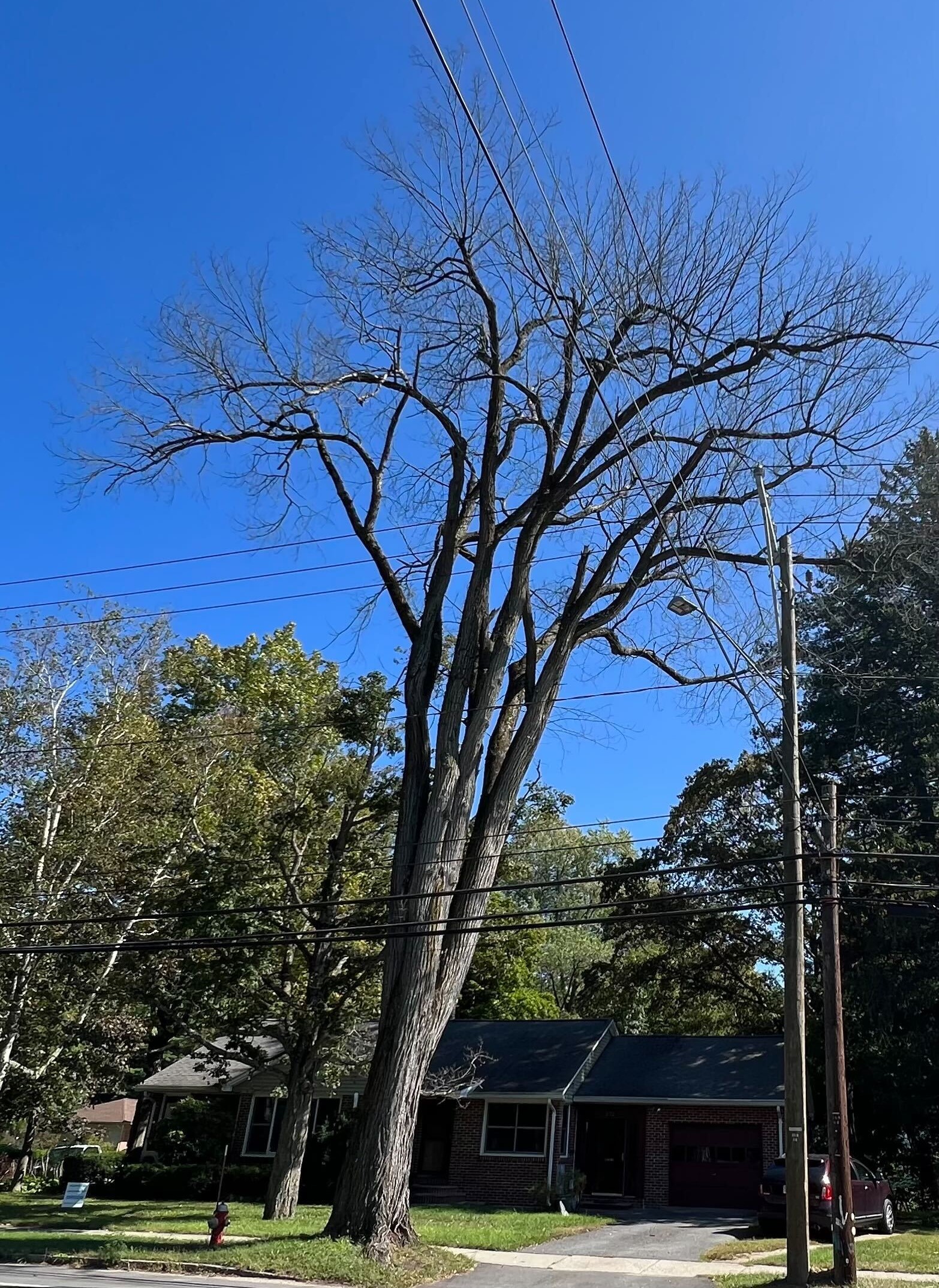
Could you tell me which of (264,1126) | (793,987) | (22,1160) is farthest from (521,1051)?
(793,987)

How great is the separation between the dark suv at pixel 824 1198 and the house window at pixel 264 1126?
1493 centimetres

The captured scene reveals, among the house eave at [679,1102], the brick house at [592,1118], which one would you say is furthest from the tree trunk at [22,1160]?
the house eave at [679,1102]

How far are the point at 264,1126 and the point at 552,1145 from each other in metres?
8.98

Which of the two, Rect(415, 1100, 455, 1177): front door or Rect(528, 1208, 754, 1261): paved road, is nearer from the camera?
Rect(528, 1208, 754, 1261): paved road

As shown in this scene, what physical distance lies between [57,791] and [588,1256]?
1372cm

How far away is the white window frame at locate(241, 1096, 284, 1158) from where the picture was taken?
28078mm

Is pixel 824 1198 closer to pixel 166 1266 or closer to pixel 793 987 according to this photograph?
pixel 793 987

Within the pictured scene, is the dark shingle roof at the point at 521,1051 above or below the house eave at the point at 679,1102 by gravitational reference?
above

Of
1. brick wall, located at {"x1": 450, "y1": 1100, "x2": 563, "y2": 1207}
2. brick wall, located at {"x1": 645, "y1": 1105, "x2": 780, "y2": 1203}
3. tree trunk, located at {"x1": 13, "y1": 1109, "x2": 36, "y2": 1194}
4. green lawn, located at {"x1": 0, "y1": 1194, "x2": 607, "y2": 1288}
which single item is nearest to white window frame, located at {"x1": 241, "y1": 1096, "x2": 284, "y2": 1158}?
green lawn, located at {"x1": 0, "y1": 1194, "x2": 607, "y2": 1288}

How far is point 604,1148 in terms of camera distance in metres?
26.2

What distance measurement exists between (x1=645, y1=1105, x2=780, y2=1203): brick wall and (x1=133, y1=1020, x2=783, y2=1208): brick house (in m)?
0.03

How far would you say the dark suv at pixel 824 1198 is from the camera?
16.1 meters

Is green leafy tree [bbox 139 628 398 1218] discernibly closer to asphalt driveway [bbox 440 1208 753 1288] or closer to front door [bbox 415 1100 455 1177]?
front door [bbox 415 1100 455 1177]

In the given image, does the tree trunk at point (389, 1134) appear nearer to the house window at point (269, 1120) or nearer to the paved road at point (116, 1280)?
the paved road at point (116, 1280)
